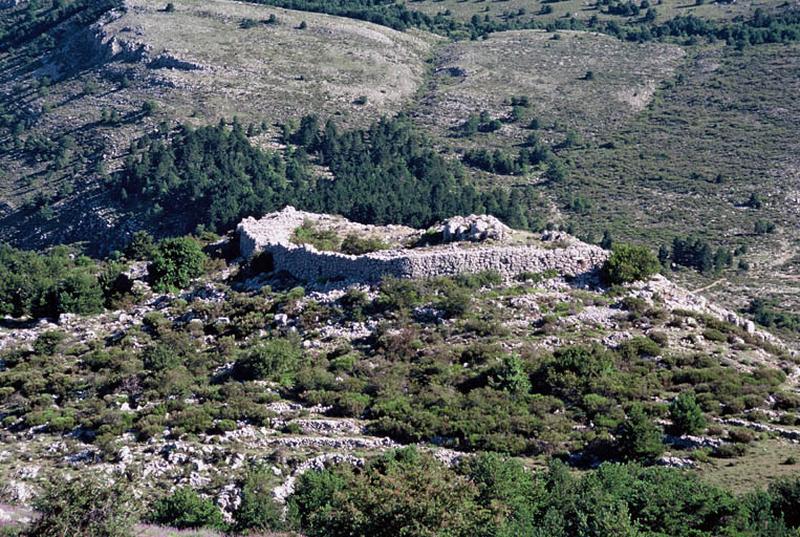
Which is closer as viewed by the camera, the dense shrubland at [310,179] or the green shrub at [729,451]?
the green shrub at [729,451]

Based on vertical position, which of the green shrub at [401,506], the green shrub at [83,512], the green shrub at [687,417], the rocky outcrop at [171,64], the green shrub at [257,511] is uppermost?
the green shrub at [83,512]

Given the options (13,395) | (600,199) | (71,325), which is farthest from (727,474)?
(600,199)

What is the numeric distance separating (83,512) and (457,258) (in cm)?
2384

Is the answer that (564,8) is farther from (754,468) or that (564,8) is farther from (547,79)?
(754,468)

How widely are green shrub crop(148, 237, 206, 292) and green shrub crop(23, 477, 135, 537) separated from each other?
1009 inches

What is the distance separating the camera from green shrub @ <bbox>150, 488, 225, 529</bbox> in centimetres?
3097

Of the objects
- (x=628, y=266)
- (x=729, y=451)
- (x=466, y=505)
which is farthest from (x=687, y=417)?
(x=628, y=266)

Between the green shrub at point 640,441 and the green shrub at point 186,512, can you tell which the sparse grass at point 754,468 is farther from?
the green shrub at point 186,512

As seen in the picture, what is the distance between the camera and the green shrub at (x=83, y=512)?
24.7 metres

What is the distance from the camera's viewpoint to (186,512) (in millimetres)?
31250

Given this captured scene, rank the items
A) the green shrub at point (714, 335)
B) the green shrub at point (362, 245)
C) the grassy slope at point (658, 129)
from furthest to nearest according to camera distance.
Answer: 1. the grassy slope at point (658, 129)
2. the green shrub at point (362, 245)
3. the green shrub at point (714, 335)

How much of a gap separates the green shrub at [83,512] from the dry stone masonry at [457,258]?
2180 cm

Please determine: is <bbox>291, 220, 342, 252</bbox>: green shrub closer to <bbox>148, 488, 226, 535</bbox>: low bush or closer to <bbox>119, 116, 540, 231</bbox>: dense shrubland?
<bbox>119, 116, 540, 231</bbox>: dense shrubland

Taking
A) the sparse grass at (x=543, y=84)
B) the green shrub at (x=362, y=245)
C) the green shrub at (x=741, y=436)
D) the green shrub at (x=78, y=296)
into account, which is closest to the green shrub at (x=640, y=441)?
the green shrub at (x=741, y=436)
